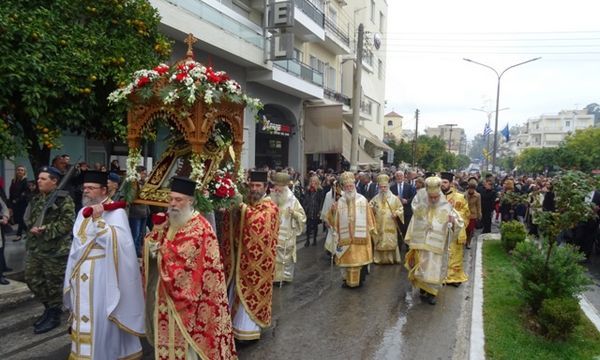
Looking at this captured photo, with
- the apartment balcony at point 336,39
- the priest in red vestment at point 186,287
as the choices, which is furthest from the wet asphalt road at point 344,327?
the apartment balcony at point 336,39

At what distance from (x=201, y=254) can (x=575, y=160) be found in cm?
4477

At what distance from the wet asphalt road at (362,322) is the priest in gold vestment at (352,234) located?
1.06ft

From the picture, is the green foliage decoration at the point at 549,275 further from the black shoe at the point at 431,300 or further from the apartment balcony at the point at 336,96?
the apartment balcony at the point at 336,96

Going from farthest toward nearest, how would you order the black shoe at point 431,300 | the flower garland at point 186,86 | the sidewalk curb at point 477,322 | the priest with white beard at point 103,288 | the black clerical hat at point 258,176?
the black shoe at point 431,300 → the black clerical hat at point 258,176 → the sidewalk curb at point 477,322 → the flower garland at point 186,86 → the priest with white beard at point 103,288

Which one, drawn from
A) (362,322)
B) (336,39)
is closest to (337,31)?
(336,39)

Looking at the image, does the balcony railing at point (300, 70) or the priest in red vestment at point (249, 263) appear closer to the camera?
the priest in red vestment at point (249, 263)

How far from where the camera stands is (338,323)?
651 cm

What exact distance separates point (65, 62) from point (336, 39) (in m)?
21.1

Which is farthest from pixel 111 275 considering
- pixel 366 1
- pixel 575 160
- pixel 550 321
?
pixel 575 160

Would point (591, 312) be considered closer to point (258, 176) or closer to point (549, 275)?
point (549, 275)

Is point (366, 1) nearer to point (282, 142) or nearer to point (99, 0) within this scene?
point (282, 142)

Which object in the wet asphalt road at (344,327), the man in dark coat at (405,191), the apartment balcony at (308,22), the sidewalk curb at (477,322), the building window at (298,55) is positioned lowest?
the wet asphalt road at (344,327)

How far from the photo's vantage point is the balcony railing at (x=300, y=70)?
752 inches

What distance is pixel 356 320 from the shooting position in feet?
21.9
